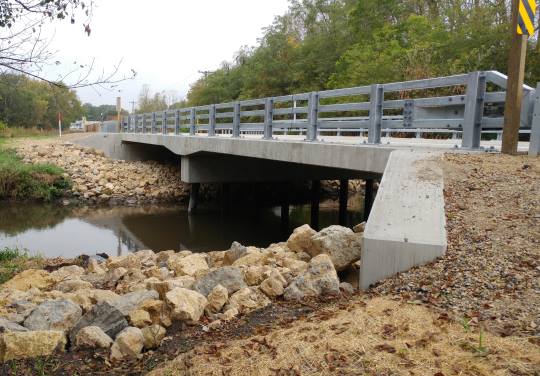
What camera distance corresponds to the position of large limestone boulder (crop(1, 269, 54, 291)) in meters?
6.20

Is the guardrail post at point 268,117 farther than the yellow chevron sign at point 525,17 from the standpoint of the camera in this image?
Yes

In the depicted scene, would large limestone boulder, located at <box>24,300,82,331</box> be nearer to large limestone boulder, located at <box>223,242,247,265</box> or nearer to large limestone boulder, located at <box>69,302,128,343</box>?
large limestone boulder, located at <box>69,302,128,343</box>

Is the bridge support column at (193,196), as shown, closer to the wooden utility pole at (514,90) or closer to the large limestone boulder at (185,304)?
the wooden utility pole at (514,90)

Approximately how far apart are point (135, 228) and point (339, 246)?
11.5 meters

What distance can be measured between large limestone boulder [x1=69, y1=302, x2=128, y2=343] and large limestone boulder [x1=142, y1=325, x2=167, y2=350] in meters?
0.25

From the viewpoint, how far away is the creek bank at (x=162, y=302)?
3629 millimetres

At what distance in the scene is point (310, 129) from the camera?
9.07 m

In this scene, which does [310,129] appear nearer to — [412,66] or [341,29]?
[412,66]

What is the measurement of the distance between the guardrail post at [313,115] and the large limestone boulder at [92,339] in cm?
603

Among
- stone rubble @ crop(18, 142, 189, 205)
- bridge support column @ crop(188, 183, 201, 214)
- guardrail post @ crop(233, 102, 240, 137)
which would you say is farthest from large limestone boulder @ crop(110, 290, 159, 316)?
stone rubble @ crop(18, 142, 189, 205)

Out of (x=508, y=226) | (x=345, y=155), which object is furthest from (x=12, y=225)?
(x=508, y=226)

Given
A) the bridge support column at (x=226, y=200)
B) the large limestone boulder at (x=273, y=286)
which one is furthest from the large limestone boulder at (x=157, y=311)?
the bridge support column at (x=226, y=200)

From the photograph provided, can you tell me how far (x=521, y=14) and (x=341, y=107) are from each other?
10.0 feet

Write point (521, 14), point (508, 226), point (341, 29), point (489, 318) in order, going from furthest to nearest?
point (341, 29) → point (521, 14) → point (508, 226) → point (489, 318)
